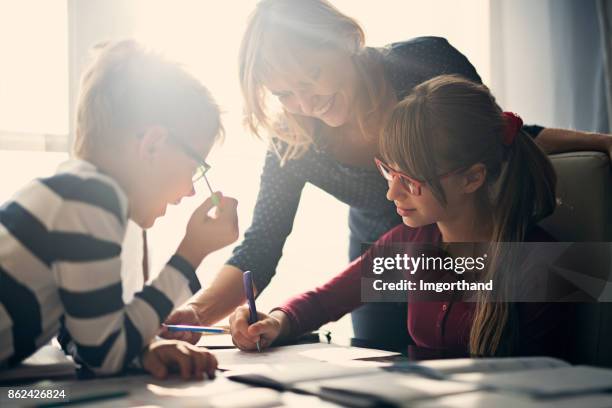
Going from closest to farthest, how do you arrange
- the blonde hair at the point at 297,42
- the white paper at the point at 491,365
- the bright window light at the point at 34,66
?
the white paper at the point at 491,365
the blonde hair at the point at 297,42
the bright window light at the point at 34,66

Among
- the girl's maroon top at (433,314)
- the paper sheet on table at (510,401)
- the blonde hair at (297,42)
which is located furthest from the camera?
the blonde hair at (297,42)

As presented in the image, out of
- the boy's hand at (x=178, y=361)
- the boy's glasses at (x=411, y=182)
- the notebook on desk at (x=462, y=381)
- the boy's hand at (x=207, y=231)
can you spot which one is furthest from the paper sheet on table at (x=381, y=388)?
the boy's glasses at (x=411, y=182)

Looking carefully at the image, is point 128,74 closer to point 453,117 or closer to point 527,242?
point 453,117

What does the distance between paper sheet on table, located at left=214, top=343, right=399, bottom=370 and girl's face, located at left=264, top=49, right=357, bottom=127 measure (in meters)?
0.53

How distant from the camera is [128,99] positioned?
868 mm

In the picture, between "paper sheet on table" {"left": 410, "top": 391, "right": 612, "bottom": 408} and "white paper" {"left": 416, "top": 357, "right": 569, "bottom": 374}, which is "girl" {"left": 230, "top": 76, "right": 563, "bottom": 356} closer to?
"white paper" {"left": 416, "top": 357, "right": 569, "bottom": 374}

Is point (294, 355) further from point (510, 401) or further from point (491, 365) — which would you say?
point (510, 401)

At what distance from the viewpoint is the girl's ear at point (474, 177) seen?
3.62 ft

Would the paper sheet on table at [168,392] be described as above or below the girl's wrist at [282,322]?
above

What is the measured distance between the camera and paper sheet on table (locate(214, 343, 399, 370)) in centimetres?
90

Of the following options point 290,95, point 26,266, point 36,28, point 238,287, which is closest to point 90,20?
point 36,28

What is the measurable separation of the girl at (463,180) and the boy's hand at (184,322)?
71 millimetres

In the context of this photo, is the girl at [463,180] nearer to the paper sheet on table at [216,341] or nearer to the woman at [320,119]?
the paper sheet on table at [216,341]

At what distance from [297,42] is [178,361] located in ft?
2.46
